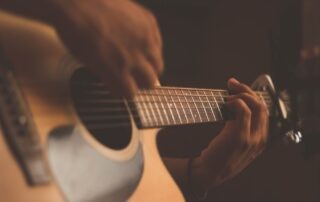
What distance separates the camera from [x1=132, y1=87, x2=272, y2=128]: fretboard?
54 centimetres

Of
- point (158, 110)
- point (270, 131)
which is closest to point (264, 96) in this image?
point (270, 131)

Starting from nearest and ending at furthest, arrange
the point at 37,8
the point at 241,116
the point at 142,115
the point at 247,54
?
the point at 37,8, the point at 142,115, the point at 241,116, the point at 247,54

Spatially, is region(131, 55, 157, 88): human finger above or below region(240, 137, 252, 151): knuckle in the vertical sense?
above

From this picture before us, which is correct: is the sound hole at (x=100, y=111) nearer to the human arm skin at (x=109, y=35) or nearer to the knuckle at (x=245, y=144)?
the human arm skin at (x=109, y=35)

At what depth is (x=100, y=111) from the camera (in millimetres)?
479

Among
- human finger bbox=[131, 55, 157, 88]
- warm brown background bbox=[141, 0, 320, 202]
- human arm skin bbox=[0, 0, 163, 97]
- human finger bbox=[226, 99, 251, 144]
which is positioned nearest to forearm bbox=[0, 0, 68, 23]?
human arm skin bbox=[0, 0, 163, 97]

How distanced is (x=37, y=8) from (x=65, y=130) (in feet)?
0.41

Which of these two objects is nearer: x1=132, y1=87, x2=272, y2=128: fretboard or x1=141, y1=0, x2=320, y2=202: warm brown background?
x1=132, y1=87, x2=272, y2=128: fretboard

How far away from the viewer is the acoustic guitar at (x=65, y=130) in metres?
0.37

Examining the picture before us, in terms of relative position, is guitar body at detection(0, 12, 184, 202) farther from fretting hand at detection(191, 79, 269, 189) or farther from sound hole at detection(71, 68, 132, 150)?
fretting hand at detection(191, 79, 269, 189)

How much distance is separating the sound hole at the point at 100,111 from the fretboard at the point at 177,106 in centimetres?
2

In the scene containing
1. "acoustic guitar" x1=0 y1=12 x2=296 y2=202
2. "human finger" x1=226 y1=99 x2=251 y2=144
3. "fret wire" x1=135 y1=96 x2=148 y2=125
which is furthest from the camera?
"human finger" x1=226 y1=99 x2=251 y2=144

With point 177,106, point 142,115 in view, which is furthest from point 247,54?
point 142,115

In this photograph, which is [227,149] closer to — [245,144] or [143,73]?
[245,144]
